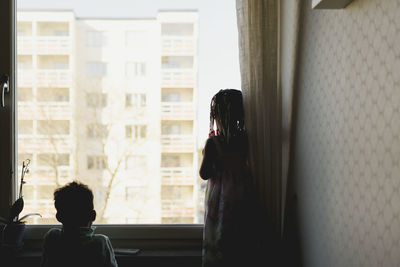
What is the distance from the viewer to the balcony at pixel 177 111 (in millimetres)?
2301

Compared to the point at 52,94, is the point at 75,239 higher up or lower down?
lower down

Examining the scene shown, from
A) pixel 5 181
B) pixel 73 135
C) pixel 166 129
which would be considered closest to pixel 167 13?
pixel 166 129

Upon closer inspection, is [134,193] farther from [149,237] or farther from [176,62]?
[176,62]

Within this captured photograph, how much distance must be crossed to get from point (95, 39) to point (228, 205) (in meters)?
1.10

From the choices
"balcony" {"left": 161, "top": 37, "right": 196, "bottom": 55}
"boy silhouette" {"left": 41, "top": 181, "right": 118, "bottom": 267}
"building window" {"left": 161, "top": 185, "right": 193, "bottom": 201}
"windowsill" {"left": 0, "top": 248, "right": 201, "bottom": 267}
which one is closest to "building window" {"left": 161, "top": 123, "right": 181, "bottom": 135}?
"building window" {"left": 161, "top": 185, "right": 193, "bottom": 201}

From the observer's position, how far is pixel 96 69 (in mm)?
2289

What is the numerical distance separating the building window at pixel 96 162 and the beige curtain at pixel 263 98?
776 millimetres

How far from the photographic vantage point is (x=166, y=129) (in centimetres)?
230

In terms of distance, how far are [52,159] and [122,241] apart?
558 millimetres

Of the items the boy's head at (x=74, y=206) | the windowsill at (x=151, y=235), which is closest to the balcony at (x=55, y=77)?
the windowsill at (x=151, y=235)

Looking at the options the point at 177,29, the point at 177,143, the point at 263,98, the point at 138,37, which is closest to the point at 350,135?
the point at 263,98

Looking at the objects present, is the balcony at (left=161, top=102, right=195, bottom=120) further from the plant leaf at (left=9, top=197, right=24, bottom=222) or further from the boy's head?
the boy's head

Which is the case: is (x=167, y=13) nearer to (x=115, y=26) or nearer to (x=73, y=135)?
(x=115, y=26)

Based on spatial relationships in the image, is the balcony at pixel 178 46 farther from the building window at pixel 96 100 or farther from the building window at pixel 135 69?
the building window at pixel 96 100
